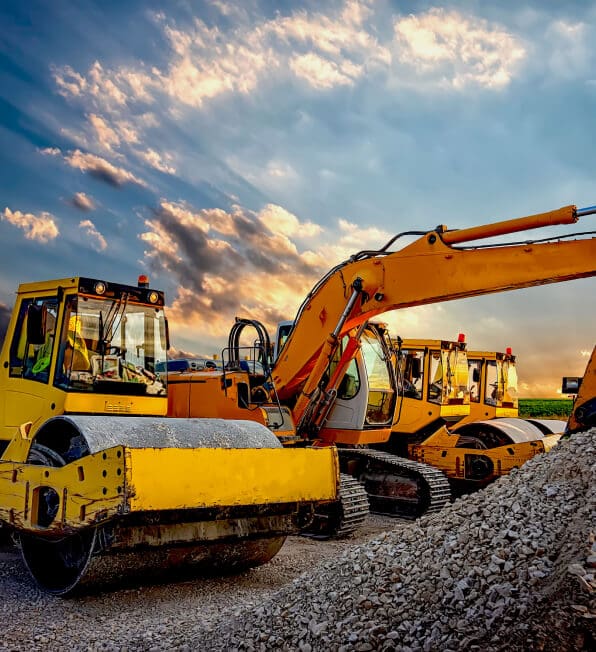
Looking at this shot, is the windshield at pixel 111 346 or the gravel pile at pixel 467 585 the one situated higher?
the windshield at pixel 111 346

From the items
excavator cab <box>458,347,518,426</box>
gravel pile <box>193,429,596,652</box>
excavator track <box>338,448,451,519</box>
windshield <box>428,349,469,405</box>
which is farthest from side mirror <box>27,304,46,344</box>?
excavator cab <box>458,347,518,426</box>

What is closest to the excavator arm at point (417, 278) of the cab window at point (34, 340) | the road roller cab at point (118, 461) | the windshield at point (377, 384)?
the windshield at point (377, 384)

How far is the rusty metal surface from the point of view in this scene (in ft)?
20.5

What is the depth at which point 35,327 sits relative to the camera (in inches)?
309

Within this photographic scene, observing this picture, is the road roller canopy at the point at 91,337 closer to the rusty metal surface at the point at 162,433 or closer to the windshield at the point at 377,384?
the rusty metal surface at the point at 162,433

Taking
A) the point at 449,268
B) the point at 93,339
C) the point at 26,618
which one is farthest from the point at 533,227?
the point at 26,618

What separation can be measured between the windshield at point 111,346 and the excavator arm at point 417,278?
259 cm

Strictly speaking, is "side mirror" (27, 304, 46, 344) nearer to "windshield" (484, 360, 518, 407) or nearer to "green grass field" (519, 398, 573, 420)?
"windshield" (484, 360, 518, 407)

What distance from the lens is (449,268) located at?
9.37 metres

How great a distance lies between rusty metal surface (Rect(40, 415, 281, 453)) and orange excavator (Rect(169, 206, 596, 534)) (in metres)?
3.22

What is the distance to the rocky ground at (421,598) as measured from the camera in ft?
14.7

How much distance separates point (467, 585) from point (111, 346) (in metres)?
4.63

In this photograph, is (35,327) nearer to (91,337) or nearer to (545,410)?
(91,337)

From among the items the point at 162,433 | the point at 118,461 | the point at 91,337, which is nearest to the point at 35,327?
the point at 91,337
